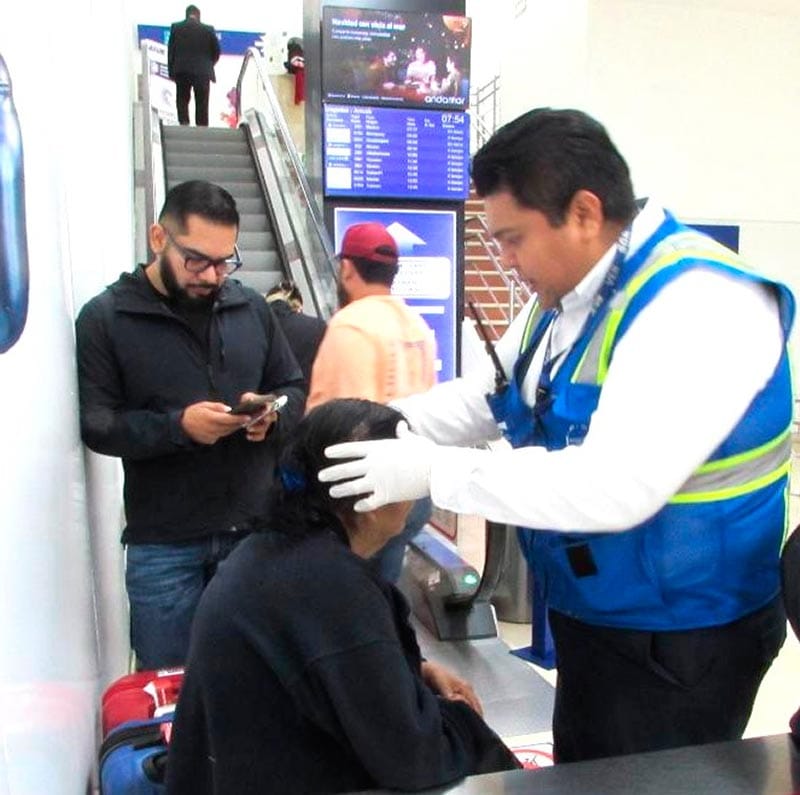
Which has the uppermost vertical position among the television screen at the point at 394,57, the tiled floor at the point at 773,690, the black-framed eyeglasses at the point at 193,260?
the television screen at the point at 394,57

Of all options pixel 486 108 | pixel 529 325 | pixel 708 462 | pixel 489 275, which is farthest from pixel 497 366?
pixel 486 108

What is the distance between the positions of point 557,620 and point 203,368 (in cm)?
131

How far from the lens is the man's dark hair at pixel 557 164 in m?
1.35

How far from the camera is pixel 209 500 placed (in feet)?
8.05

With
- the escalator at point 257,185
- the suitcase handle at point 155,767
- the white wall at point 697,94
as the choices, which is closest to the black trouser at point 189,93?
the escalator at point 257,185

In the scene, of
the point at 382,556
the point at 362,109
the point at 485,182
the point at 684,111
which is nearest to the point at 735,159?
the point at 684,111

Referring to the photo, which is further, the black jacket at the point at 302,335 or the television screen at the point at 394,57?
the television screen at the point at 394,57

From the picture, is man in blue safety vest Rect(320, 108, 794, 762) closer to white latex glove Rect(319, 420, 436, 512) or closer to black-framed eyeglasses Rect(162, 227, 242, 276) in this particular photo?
white latex glove Rect(319, 420, 436, 512)

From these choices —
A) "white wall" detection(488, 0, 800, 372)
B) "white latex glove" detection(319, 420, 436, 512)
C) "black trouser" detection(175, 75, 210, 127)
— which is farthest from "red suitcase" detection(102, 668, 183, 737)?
"white wall" detection(488, 0, 800, 372)

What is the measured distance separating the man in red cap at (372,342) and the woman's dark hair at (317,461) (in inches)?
32.4

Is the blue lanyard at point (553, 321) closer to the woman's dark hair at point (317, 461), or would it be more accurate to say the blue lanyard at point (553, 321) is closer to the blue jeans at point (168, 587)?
the woman's dark hair at point (317, 461)

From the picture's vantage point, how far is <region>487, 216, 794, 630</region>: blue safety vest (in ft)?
4.27

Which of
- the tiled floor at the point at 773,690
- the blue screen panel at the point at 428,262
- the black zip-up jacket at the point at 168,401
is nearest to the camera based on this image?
the black zip-up jacket at the point at 168,401

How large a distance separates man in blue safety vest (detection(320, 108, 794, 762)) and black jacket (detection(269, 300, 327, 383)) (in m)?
2.12
